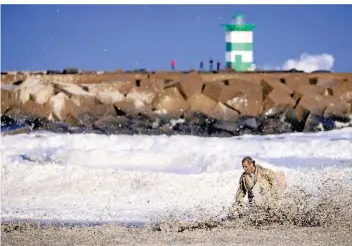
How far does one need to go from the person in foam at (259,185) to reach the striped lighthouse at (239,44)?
65.0ft

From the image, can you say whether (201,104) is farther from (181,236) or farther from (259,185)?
(181,236)

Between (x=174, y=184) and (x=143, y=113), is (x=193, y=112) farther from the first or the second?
(x=174, y=184)

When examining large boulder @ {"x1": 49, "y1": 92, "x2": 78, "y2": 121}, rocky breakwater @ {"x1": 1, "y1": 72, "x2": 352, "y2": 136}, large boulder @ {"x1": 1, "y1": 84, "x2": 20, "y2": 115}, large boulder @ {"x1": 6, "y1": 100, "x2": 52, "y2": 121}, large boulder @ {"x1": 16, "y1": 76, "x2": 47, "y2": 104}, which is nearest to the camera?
rocky breakwater @ {"x1": 1, "y1": 72, "x2": 352, "y2": 136}

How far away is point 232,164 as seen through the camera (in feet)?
50.5

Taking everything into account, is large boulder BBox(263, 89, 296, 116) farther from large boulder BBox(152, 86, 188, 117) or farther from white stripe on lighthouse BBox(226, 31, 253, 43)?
white stripe on lighthouse BBox(226, 31, 253, 43)

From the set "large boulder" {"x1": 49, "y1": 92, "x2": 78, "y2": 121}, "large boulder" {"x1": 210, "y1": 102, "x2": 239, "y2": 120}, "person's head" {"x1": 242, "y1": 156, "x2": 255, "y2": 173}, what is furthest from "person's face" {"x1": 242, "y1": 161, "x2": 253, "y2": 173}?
"large boulder" {"x1": 49, "y1": 92, "x2": 78, "y2": 121}

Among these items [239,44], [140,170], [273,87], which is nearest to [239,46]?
[239,44]

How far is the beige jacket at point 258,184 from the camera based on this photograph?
33.9ft

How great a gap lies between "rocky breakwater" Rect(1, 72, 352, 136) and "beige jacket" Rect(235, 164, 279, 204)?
9.96 m

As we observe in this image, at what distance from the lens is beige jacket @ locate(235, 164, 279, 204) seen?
1034 cm

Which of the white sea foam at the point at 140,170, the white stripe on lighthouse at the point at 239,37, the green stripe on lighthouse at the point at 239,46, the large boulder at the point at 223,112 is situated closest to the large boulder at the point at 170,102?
the large boulder at the point at 223,112

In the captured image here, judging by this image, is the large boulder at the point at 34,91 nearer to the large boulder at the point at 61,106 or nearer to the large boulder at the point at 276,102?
the large boulder at the point at 61,106

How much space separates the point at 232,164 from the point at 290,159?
1788mm

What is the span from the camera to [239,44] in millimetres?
31344
